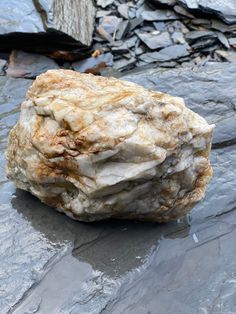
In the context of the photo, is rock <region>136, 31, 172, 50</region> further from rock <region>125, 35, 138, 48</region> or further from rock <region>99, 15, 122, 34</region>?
rock <region>99, 15, 122, 34</region>

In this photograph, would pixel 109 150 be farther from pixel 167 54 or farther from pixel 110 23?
pixel 110 23

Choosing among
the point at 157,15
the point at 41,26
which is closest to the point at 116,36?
the point at 157,15

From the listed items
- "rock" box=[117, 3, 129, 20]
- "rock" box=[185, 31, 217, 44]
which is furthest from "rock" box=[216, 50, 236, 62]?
"rock" box=[117, 3, 129, 20]

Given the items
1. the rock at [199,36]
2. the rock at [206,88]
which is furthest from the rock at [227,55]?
the rock at [206,88]

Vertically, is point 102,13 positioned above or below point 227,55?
above

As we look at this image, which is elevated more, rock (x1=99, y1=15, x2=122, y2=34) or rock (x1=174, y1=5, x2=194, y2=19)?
rock (x1=174, y1=5, x2=194, y2=19)

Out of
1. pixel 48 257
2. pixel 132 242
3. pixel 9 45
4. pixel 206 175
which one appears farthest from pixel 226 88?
pixel 9 45
